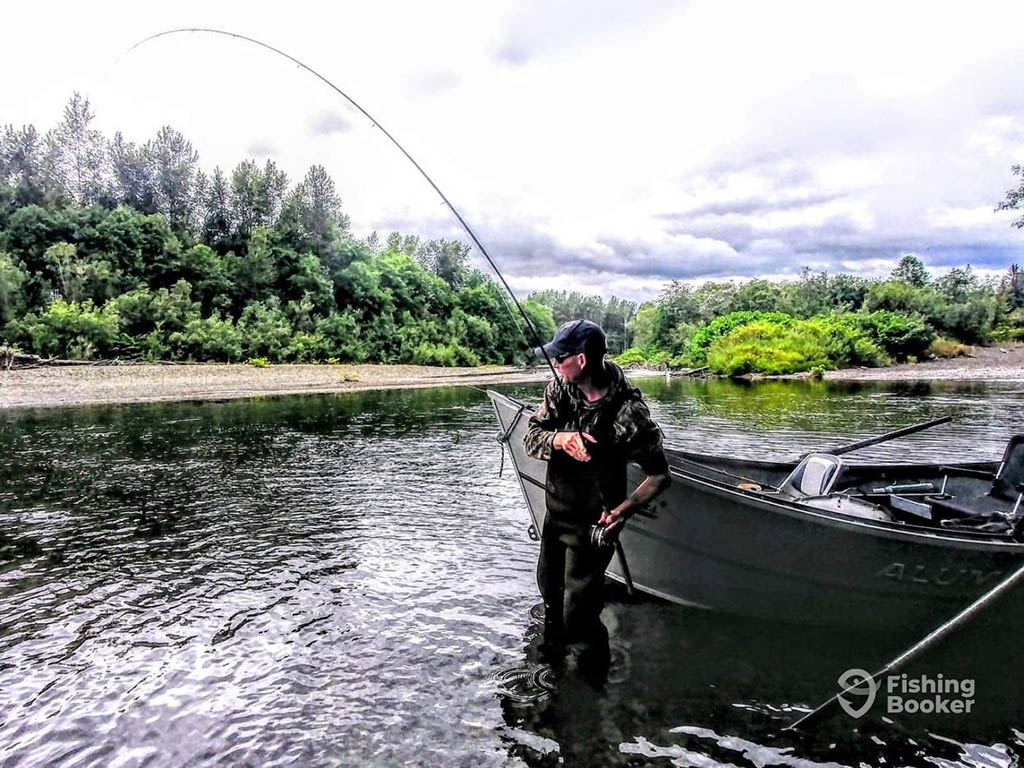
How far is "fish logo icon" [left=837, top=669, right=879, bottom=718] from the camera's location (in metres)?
4.61

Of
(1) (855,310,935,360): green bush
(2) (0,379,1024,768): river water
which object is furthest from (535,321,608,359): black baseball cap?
(1) (855,310,935,360): green bush

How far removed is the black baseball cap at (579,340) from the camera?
424cm

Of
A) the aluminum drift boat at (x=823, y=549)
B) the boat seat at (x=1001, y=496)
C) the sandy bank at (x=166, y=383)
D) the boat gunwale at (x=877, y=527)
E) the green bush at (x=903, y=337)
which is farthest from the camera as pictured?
the green bush at (x=903, y=337)

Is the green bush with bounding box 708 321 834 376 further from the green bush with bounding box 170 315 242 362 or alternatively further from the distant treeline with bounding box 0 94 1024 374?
the green bush with bounding box 170 315 242 362

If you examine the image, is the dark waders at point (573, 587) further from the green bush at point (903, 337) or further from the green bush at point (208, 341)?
the green bush at point (903, 337)

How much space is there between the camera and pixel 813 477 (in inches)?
278

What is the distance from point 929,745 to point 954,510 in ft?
8.07

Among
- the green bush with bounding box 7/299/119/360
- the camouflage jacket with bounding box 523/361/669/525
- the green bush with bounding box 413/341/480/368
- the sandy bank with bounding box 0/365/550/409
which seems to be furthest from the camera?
the green bush with bounding box 413/341/480/368

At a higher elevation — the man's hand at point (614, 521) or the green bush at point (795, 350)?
the green bush at point (795, 350)

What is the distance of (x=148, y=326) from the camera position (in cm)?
5347

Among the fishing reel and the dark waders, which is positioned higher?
the fishing reel

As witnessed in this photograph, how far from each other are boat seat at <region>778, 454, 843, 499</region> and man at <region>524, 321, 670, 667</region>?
306 centimetres

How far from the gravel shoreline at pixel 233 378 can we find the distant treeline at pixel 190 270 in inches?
260

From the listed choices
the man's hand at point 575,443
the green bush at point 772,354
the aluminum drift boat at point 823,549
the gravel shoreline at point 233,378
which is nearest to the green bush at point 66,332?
the gravel shoreline at point 233,378
